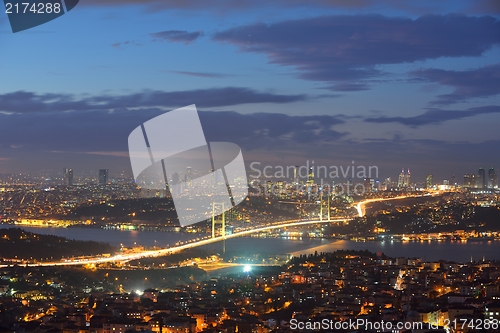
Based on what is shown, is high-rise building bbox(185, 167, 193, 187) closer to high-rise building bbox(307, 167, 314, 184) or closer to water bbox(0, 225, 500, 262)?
water bbox(0, 225, 500, 262)

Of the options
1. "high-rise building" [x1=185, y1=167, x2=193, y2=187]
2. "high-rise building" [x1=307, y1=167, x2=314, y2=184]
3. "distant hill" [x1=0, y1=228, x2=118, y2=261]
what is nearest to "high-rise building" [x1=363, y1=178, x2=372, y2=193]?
"high-rise building" [x1=307, y1=167, x2=314, y2=184]

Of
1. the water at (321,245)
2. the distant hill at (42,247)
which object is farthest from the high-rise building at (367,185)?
the distant hill at (42,247)

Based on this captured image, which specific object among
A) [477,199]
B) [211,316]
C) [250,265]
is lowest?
[477,199]

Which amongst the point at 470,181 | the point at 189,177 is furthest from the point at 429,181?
the point at 189,177

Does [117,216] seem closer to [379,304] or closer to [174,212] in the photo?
[174,212]

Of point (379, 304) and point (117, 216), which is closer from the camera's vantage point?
point (379, 304)

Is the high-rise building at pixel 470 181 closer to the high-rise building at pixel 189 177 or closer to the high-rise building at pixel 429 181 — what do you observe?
the high-rise building at pixel 429 181

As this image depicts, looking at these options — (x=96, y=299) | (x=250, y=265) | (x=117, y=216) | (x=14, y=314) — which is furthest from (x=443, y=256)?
(x=117, y=216)

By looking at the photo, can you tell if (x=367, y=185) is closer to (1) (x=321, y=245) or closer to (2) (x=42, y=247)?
(1) (x=321, y=245)
